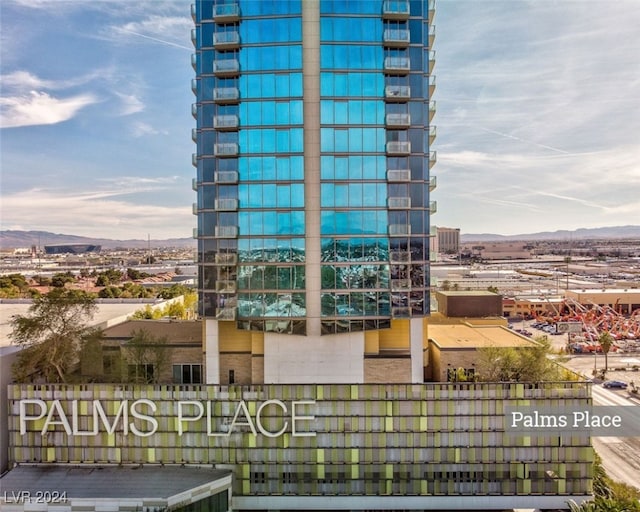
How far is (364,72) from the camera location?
111 ft

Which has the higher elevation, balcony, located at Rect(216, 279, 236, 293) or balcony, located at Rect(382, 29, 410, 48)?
balcony, located at Rect(382, 29, 410, 48)

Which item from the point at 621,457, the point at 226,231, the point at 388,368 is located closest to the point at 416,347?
the point at 388,368

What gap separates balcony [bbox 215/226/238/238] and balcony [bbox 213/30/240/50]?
50.6ft

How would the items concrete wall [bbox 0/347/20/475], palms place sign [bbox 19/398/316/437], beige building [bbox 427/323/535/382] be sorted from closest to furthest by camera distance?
1. palms place sign [bbox 19/398/316/437]
2. concrete wall [bbox 0/347/20/475]
3. beige building [bbox 427/323/535/382]

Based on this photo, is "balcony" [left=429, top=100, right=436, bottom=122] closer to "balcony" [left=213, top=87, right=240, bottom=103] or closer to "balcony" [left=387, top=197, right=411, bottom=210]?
"balcony" [left=387, top=197, right=411, bottom=210]

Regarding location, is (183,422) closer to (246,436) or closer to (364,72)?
(246,436)

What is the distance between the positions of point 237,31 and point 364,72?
1135 cm

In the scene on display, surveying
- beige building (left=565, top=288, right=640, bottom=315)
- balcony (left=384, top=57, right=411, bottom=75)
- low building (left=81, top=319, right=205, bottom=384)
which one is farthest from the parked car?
beige building (left=565, top=288, right=640, bottom=315)

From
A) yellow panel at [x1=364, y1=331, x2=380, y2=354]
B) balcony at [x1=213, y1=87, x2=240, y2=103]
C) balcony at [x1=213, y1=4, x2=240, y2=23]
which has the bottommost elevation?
yellow panel at [x1=364, y1=331, x2=380, y2=354]

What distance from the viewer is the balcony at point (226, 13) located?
109 ft

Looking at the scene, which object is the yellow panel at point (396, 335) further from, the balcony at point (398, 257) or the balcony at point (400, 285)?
the balcony at point (398, 257)

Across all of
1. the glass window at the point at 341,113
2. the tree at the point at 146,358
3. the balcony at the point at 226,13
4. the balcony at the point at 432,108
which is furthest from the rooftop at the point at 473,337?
the balcony at the point at 226,13

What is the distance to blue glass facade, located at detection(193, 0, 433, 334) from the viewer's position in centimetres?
3350

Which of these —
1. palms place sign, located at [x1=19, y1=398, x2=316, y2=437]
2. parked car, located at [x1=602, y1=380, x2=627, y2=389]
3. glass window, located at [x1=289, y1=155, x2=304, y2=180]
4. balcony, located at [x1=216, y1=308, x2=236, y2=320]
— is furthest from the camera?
parked car, located at [x1=602, y1=380, x2=627, y2=389]
